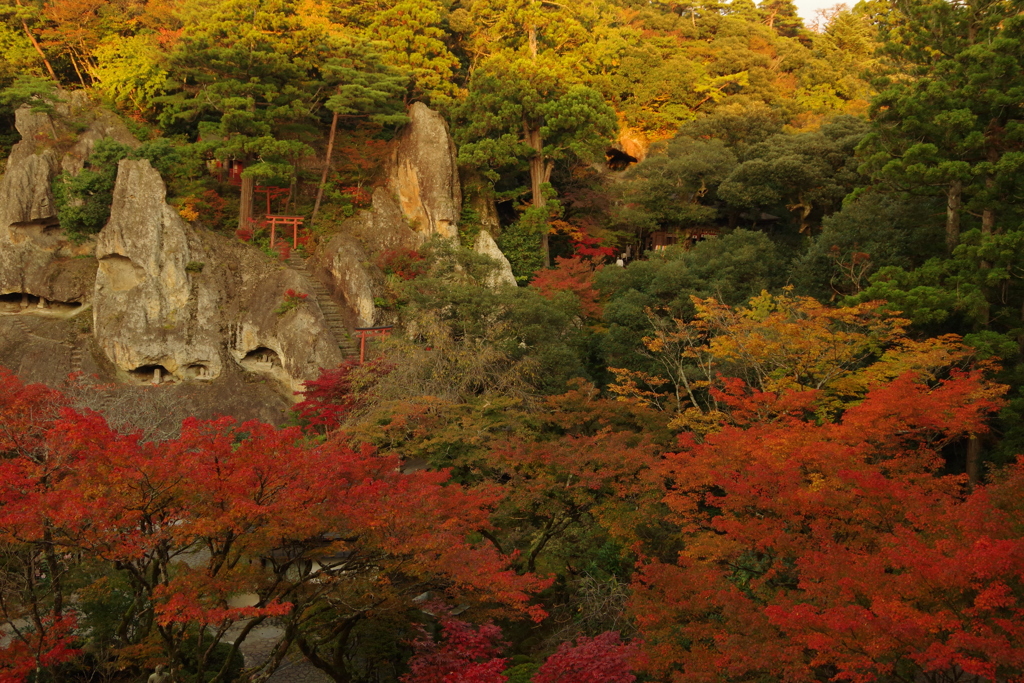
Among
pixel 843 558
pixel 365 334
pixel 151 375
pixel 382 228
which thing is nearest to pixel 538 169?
pixel 382 228

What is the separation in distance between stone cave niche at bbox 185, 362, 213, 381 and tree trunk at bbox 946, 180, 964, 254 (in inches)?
803

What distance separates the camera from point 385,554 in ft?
33.2

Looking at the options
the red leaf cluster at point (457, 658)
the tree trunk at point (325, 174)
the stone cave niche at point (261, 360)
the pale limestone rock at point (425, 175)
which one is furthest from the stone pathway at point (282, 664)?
the pale limestone rock at point (425, 175)

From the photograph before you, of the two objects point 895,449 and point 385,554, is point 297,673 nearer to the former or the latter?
point 385,554

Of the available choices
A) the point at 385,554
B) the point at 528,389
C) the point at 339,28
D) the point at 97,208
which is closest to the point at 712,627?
the point at 385,554

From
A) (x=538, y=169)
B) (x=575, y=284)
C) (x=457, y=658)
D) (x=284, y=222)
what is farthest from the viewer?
(x=538, y=169)

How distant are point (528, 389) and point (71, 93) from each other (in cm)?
2143

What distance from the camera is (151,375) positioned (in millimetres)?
23609

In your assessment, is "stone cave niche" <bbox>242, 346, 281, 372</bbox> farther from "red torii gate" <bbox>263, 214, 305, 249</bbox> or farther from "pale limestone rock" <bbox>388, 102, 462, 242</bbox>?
"pale limestone rock" <bbox>388, 102, 462, 242</bbox>

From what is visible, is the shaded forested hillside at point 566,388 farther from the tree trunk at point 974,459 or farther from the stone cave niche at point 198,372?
the stone cave niche at point 198,372

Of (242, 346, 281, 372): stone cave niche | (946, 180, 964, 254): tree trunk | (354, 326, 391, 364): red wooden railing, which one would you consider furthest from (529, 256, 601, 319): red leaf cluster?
(946, 180, 964, 254): tree trunk

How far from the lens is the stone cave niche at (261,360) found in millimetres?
23516

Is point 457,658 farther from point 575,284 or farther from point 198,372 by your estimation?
point 198,372

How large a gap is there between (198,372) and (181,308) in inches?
82.2
